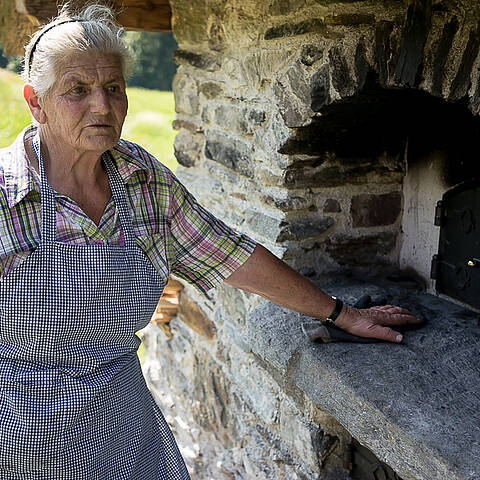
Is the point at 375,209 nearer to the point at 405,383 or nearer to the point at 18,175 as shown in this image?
the point at 405,383

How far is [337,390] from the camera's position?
1.73m

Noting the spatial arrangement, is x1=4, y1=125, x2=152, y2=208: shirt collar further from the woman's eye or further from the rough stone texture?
the rough stone texture

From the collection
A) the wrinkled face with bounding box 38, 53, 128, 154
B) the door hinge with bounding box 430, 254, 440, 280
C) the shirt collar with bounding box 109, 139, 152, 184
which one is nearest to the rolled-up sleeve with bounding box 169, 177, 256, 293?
the shirt collar with bounding box 109, 139, 152, 184

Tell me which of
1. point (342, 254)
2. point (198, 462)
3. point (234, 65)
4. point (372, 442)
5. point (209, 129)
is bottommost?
point (198, 462)

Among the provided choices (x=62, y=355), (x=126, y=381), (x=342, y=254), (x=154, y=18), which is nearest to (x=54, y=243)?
(x=62, y=355)

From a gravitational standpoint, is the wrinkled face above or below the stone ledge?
above

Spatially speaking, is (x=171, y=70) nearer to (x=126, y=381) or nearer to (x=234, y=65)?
(x=234, y=65)

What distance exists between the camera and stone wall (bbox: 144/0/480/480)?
6.21ft

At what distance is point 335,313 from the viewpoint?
1938mm

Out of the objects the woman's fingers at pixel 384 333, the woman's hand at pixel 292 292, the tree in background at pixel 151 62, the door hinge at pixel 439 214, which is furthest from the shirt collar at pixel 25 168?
the tree in background at pixel 151 62

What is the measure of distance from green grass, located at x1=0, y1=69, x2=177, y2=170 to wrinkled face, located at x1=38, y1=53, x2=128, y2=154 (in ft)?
3.54

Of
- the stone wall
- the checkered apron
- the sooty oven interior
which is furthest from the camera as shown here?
the sooty oven interior

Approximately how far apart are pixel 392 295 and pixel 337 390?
66cm

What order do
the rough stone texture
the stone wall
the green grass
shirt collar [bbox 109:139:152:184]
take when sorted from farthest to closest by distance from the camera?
the green grass
the rough stone texture
the stone wall
shirt collar [bbox 109:139:152:184]
